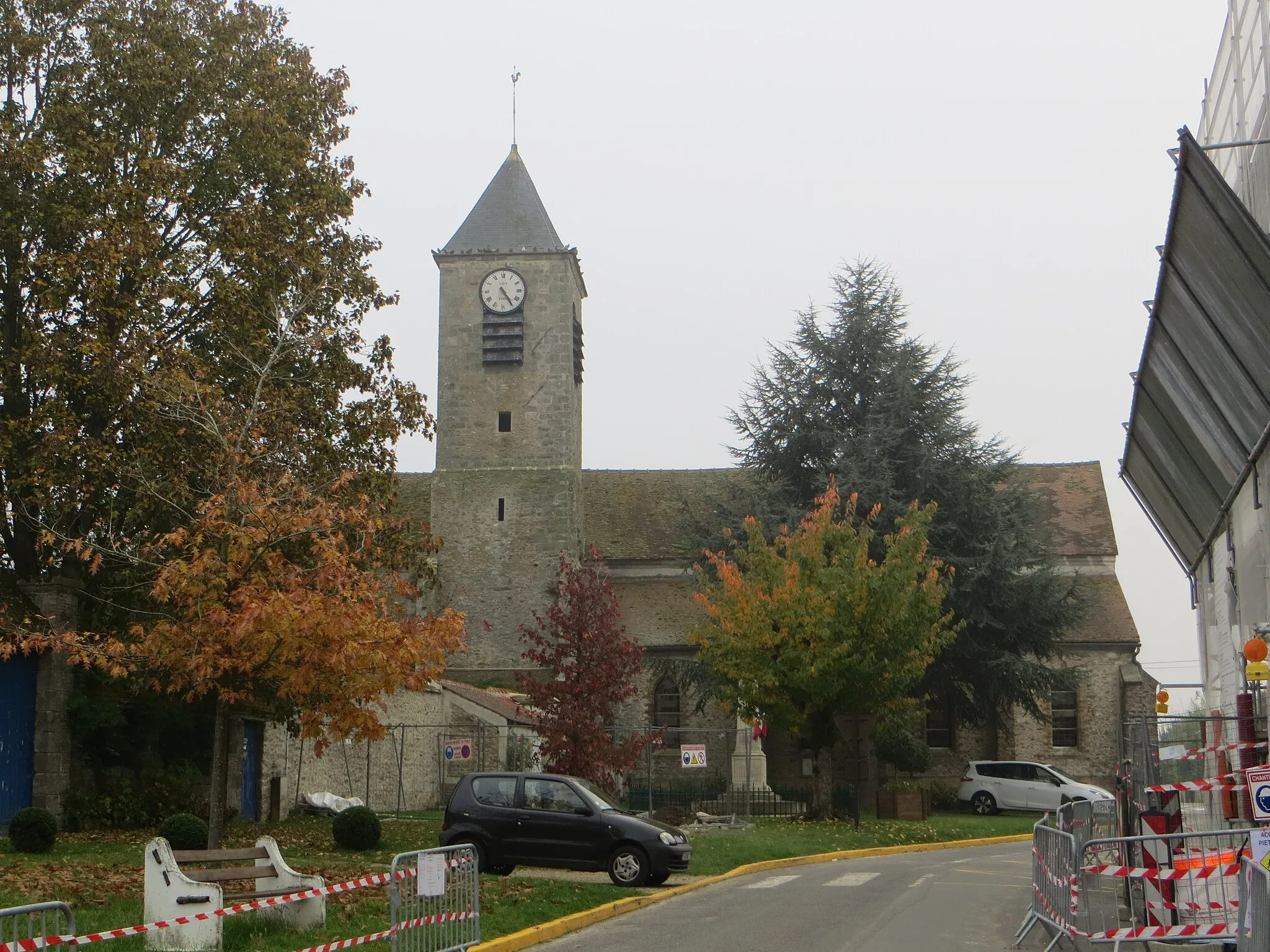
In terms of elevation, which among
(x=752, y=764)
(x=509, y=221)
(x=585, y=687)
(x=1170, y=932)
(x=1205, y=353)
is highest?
(x=509, y=221)

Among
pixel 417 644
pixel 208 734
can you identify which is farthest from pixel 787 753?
pixel 417 644

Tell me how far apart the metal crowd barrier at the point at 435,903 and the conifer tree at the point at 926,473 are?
2503cm

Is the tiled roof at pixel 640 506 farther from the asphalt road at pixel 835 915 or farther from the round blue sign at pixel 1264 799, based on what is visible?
the round blue sign at pixel 1264 799

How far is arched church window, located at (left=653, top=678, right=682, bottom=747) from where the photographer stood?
43438mm

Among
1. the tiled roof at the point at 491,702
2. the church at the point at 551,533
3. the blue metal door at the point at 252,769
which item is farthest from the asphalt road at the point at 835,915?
the church at the point at 551,533

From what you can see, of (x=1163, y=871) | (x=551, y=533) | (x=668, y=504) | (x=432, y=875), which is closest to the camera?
(x=432, y=875)

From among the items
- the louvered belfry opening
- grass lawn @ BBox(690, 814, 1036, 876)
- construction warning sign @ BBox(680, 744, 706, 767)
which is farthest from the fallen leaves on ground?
the louvered belfry opening

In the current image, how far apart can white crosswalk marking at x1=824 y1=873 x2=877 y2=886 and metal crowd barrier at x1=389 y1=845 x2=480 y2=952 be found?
7.22 m

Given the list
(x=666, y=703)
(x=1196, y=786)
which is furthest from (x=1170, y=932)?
(x=666, y=703)

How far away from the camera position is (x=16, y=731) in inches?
827

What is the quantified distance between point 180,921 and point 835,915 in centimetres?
735

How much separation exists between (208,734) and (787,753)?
69.4 feet

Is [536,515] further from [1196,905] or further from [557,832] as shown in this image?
[1196,905]

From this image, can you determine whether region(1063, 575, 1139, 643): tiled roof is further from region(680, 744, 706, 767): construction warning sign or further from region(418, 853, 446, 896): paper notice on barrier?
region(418, 853, 446, 896): paper notice on barrier
